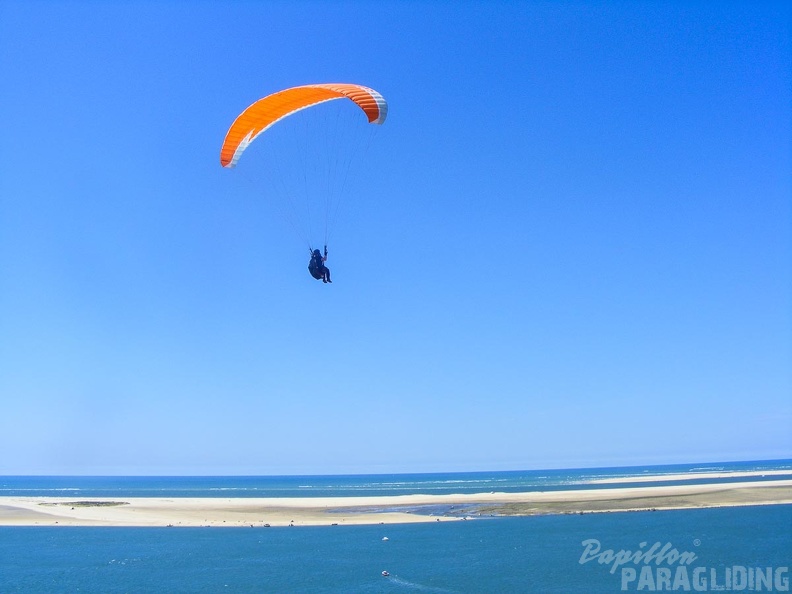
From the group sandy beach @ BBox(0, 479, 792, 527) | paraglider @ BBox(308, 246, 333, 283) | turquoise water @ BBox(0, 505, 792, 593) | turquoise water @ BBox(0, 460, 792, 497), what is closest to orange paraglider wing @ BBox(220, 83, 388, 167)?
paraglider @ BBox(308, 246, 333, 283)

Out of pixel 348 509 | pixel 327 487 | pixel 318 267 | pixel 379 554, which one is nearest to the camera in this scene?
pixel 318 267

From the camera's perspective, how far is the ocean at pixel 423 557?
18438 mm

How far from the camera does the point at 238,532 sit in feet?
95.1

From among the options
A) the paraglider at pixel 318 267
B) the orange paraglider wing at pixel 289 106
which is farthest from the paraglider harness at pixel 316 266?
the orange paraglider wing at pixel 289 106

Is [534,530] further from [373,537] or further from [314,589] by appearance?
[314,589]

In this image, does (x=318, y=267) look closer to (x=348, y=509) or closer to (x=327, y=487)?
(x=348, y=509)

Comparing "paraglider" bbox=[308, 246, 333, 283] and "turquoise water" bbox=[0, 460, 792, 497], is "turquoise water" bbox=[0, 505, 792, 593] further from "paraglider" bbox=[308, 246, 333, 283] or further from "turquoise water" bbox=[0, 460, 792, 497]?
"turquoise water" bbox=[0, 460, 792, 497]

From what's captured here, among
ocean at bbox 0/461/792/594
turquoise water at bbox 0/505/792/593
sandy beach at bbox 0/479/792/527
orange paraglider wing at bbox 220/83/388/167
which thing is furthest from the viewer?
sandy beach at bbox 0/479/792/527

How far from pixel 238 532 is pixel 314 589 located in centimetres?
1234

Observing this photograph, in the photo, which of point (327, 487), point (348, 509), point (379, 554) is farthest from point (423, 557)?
point (327, 487)

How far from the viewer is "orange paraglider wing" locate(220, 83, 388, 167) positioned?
15.1m

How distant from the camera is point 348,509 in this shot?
126ft

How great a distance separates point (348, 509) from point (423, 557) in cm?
1754

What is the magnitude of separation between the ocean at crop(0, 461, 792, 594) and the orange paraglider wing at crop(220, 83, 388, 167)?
1284 centimetres
